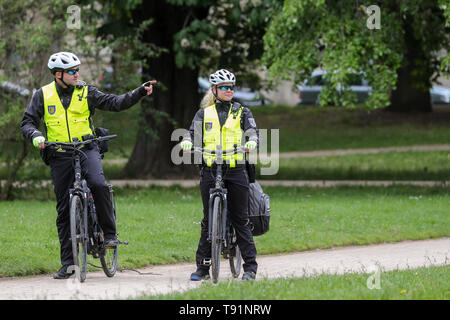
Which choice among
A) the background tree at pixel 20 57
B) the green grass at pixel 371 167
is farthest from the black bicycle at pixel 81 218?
the green grass at pixel 371 167

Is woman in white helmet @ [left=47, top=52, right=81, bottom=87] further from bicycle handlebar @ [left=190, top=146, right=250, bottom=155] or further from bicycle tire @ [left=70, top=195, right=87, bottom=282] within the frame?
bicycle handlebar @ [left=190, top=146, right=250, bottom=155]

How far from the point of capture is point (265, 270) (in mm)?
8789

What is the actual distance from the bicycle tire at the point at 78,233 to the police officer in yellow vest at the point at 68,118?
28 cm

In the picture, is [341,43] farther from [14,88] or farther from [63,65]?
[63,65]

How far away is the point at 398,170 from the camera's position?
836 inches

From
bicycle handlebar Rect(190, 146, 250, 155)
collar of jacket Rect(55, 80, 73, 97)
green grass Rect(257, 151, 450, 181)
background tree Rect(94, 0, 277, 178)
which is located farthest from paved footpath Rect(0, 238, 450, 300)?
green grass Rect(257, 151, 450, 181)

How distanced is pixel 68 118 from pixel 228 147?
4.49 ft

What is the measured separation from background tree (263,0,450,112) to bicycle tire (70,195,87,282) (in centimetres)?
819

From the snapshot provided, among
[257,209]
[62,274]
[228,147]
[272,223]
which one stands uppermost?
[228,147]

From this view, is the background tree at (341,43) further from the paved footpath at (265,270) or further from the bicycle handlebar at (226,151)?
the bicycle handlebar at (226,151)

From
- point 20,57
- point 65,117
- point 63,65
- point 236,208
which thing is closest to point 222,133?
point 236,208

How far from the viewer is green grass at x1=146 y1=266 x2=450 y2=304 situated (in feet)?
20.7

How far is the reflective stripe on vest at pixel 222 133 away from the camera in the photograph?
25.4ft

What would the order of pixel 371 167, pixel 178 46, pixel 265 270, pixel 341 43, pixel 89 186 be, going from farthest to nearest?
pixel 371 167 < pixel 178 46 < pixel 341 43 < pixel 265 270 < pixel 89 186
